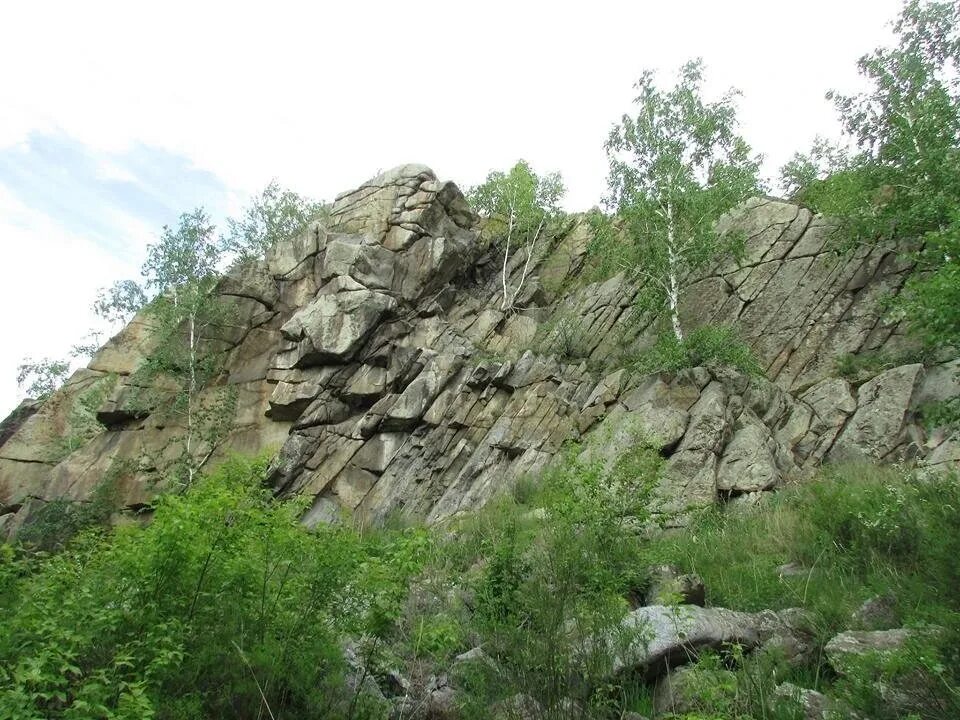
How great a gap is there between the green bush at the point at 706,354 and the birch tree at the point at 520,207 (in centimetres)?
1330

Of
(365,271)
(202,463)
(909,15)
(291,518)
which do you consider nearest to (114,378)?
(202,463)

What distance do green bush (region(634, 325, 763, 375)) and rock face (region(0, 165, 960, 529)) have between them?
15.2 inches

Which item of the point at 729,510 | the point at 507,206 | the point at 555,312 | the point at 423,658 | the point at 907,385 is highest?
the point at 507,206

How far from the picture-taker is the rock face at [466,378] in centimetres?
1521

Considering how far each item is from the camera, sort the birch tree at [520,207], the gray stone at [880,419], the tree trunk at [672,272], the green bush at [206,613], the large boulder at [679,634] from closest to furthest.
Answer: the green bush at [206,613]
the large boulder at [679,634]
the gray stone at [880,419]
the tree trunk at [672,272]
the birch tree at [520,207]

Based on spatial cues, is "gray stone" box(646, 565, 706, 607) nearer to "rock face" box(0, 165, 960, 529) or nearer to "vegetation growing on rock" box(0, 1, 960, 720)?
"vegetation growing on rock" box(0, 1, 960, 720)

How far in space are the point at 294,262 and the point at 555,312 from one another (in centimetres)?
1301

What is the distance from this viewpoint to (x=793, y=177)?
26.8 meters

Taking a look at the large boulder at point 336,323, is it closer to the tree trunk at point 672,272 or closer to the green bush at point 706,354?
the tree trunk at point 672,272

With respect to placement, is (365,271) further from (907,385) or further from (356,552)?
(356,552)

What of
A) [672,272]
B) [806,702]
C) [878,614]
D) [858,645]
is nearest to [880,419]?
[672,272]

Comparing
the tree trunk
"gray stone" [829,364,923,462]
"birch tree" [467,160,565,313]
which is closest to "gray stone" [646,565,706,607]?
"gray stone" [829,364,923,462]

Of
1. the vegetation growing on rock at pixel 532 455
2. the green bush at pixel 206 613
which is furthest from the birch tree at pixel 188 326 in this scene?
the green bush at pixel 206 613

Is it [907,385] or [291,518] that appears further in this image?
[907,385]
